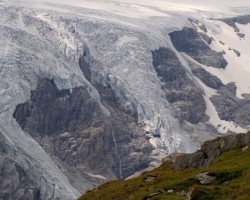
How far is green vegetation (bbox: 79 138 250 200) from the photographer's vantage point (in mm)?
34719

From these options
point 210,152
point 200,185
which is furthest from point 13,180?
point 200,185

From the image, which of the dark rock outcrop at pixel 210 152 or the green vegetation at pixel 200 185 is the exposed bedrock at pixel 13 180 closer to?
the green vegetation at pixel 200 185

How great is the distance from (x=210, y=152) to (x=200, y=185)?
12529mm

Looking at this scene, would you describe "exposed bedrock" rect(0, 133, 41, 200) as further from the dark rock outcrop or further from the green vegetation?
the dark rock outcrop

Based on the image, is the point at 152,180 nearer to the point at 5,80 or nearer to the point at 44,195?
the point at 44,195

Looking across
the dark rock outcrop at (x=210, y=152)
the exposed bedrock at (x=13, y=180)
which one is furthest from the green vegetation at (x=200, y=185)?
the exposed bedrock at (x=13, y=180)

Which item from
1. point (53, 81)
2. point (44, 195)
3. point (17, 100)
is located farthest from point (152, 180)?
point (53, 81)

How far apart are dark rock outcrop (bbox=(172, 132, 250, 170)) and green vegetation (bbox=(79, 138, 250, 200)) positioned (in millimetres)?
811

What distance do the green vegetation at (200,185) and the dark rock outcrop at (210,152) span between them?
0.81 metres

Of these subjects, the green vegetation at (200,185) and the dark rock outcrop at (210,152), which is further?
the dark rock outcrop at (210,152)

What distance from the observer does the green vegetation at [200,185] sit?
34.7 metres

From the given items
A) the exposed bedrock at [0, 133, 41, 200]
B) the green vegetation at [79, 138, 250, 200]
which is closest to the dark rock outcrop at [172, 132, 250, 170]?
the green vegetation at [79, 138, 250, 200]

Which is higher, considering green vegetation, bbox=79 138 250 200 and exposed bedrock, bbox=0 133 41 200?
green vegetation, bbox=79 138 250 200

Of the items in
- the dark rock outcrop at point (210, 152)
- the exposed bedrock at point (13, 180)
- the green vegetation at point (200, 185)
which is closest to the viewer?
the green vegetation at point (200, 185)
